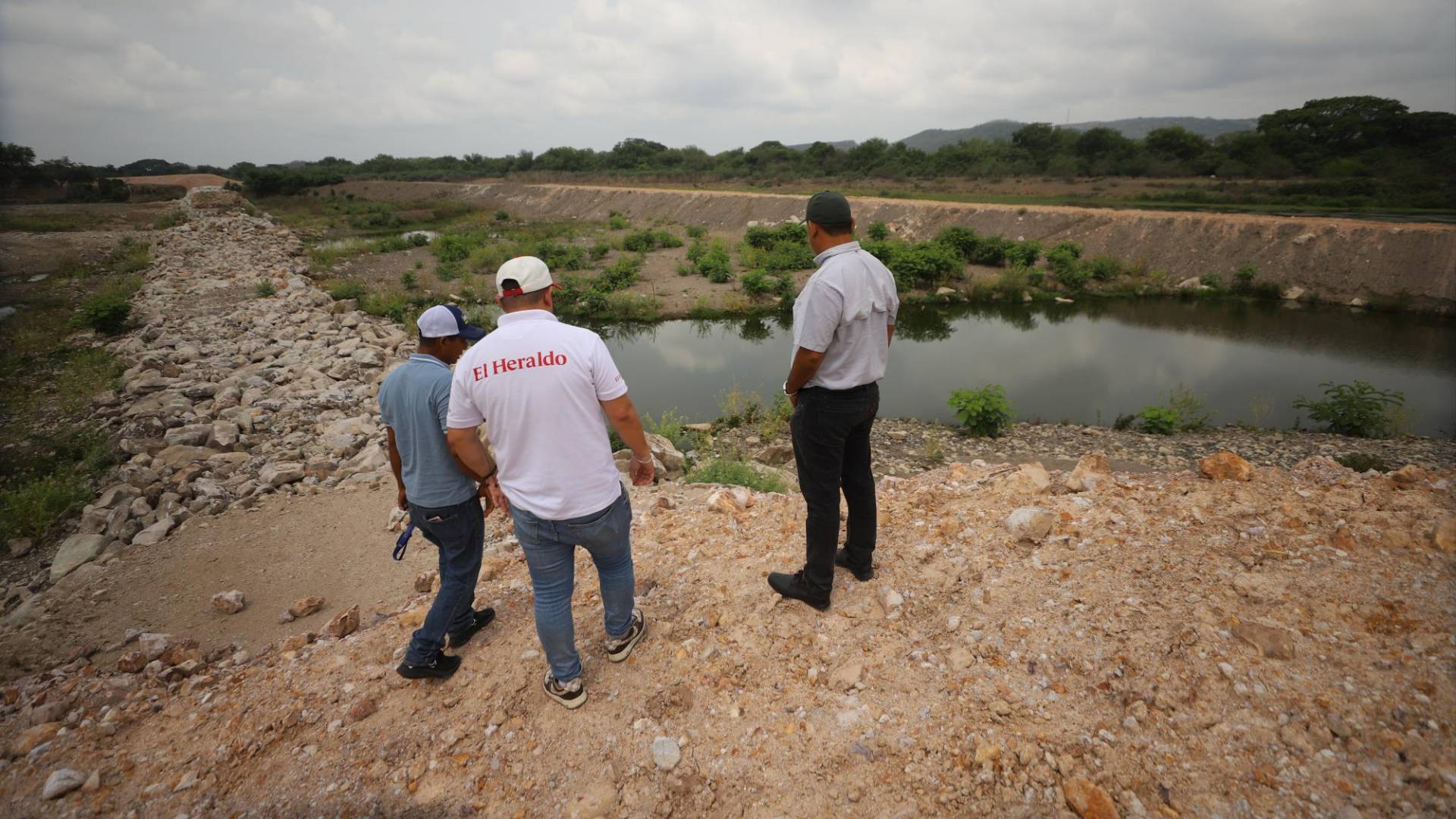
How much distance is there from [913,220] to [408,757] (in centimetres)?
2716

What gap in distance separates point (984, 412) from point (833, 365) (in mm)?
6767

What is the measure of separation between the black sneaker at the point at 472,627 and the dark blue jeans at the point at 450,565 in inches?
7.3

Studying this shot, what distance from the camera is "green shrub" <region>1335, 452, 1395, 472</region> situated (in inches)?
249

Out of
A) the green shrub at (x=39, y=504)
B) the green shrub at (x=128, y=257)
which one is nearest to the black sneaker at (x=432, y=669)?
the green shrub at (x=39, y=504)

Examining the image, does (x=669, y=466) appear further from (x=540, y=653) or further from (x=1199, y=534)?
(x=1199, y=534)

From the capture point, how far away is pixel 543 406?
209cm

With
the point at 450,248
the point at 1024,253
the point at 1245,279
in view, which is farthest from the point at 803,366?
the point at 450,248

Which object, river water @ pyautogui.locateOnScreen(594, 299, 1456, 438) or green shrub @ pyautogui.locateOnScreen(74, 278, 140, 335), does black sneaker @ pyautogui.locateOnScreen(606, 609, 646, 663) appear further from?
green shrub @ pyautogui.locateOnScreen(74, 278, 140, 335)

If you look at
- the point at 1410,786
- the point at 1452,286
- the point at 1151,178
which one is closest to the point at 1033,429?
the point at 1410,786

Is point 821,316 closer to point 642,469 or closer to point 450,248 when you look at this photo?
point 642,469

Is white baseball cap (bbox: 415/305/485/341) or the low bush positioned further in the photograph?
the low bush

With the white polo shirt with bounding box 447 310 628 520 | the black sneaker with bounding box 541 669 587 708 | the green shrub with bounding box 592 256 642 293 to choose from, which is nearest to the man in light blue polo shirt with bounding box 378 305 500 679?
the white polo shirt with bounding box 447 310 628 520

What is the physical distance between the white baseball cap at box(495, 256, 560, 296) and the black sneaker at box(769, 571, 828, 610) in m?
1.87

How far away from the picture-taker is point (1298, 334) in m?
14.5
